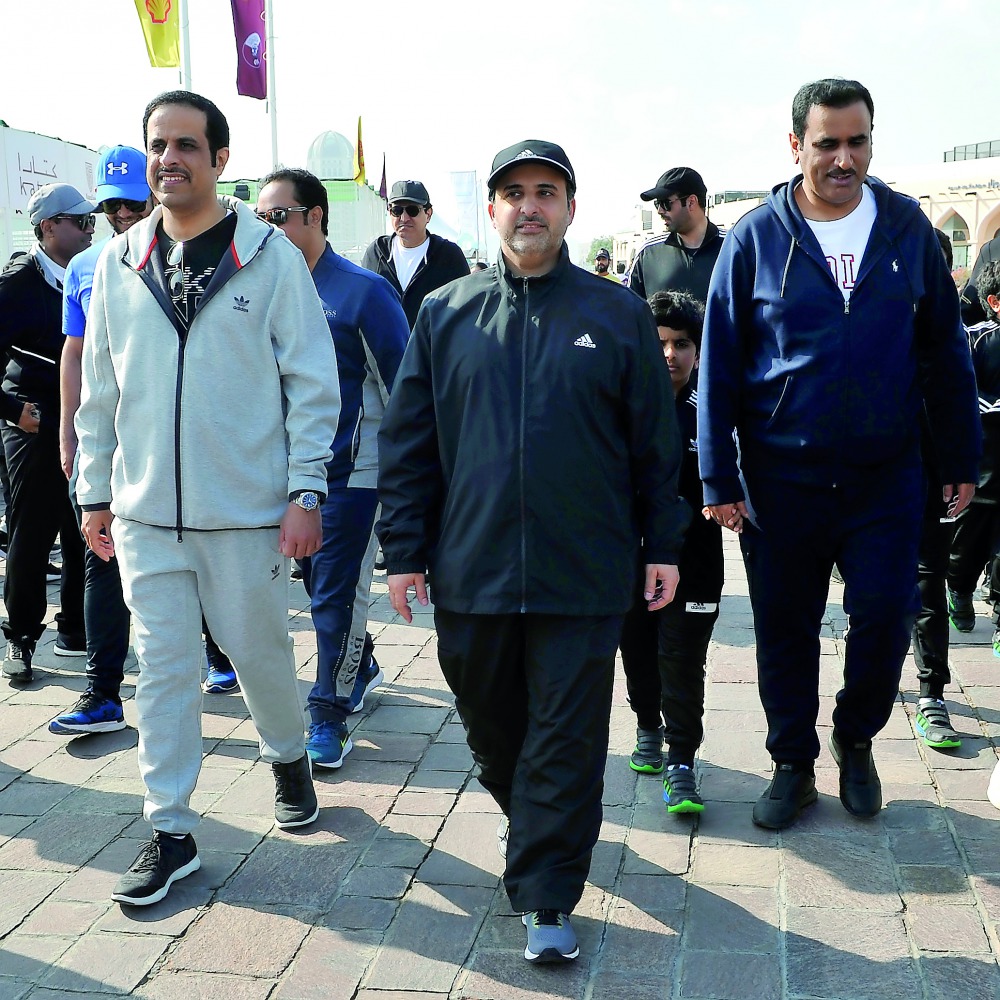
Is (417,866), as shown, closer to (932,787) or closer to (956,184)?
(932,787)

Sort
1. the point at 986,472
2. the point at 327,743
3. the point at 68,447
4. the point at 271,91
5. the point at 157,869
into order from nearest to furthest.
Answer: the point at 157,869
the point at 327,743
the point at 68,447
the point at 986,472
the point at 271,91

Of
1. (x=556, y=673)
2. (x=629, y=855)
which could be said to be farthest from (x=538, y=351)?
(x=629, y=855)

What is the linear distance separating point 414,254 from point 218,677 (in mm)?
3582

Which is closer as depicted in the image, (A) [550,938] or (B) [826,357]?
(A) [550,938]

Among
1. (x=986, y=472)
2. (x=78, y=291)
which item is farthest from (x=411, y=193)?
(x=986, y=472)

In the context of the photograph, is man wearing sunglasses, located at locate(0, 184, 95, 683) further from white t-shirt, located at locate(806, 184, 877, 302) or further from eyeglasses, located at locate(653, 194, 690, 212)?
white t-shirt, located at locate(806, 184, 877, 302)

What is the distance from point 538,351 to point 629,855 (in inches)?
63.6

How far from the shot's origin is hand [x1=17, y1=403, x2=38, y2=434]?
17.5ft

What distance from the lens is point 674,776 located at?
13.1ft

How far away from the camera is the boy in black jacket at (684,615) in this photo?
3916 mm

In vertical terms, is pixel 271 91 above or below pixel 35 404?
above

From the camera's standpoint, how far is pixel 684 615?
12.8 feet

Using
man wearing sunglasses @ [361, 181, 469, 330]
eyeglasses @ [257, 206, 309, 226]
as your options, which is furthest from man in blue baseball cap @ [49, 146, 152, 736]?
man wearing sunglasses @ [361, 181, 469, 330]

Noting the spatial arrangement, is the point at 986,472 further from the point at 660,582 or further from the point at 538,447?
the point at 538,447
